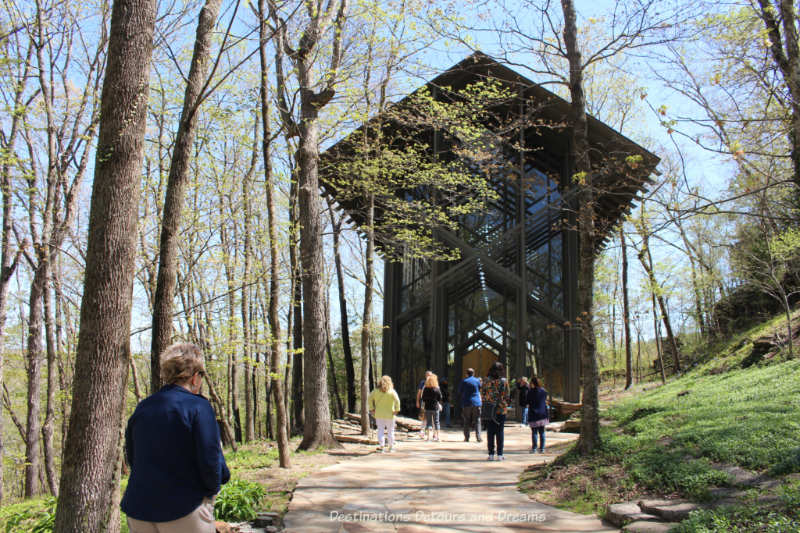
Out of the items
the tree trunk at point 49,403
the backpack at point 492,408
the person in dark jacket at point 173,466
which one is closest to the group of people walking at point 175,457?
the person in dark jacket at point 173,466

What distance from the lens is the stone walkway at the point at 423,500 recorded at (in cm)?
576

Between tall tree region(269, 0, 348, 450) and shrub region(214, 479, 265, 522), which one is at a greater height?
tall tree region(269, 0, 348, 450)

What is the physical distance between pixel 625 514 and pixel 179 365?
4620 millimetres

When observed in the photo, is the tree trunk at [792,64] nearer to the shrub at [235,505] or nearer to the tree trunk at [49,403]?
the shrub at [235,505]

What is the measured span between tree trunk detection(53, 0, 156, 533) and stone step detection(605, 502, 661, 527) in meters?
4.69

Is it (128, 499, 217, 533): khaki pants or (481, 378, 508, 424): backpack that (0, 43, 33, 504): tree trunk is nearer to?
(481, 378, 508, 424): backpack

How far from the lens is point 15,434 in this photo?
3303 cm

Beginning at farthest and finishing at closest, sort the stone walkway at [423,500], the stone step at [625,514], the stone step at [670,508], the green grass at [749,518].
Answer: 1. the stone walkway at [423,500]
2. the stone step at [625,514]
3. the stone step at [670,508]
4. the green grass at [749,518]

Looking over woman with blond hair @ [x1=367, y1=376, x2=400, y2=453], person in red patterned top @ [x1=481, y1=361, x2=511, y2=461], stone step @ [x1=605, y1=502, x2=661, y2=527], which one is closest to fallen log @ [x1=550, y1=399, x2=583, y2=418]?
woman with blond hair @ [x1=367, y1=376, x2=400, y2=453]

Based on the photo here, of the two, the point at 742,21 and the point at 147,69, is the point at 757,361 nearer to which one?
the point at 742,21

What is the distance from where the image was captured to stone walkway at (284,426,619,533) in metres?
5.76

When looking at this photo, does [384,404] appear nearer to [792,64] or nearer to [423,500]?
[423,500]

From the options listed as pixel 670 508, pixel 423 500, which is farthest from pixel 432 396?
pixel 670 508

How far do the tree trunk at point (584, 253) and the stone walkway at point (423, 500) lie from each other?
1.44m
